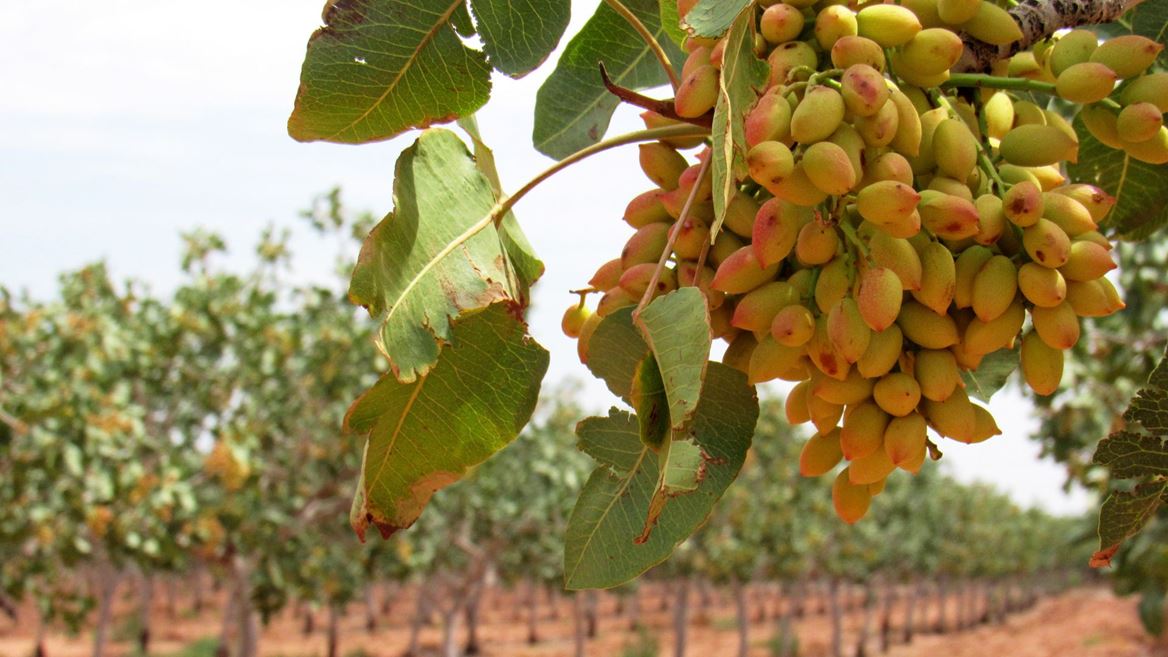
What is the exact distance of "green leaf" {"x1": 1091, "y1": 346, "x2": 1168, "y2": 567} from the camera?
91 cm

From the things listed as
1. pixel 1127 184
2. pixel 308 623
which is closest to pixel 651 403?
pixel 1127 184

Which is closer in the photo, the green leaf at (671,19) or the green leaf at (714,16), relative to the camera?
the green leaf at (714,16)

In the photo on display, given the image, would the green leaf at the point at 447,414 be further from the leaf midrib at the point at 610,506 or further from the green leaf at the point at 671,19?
the green leaf at the point at 671,19

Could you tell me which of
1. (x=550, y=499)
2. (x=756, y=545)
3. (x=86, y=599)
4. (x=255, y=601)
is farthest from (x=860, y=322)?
(x=756, y=545)

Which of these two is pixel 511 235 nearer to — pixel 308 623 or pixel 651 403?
pixel 651 403

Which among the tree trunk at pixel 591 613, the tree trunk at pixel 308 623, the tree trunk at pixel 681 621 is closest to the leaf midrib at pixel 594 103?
the tree trunk at pixel 681 621

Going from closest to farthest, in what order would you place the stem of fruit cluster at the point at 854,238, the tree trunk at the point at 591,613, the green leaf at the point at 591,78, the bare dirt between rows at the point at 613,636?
the stem of fruit cluster at the point at 854,238 → the green leaf at the point at 591,78 → the bare dirt between rows at the point at 613,636 → the tree trunk at the point at 591,613

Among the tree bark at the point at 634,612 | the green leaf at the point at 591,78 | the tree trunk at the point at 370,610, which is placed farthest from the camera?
the tree bark at the point at 634,612

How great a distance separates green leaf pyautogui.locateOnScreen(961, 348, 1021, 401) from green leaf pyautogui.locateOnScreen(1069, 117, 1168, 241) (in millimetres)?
295

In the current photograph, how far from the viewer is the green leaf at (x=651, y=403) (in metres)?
0.73

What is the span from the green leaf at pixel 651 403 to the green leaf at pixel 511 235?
0.74 ft

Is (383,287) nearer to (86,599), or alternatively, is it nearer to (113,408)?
(113,408)

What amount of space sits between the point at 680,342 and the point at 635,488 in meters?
0.24

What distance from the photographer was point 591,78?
1157 millimetres
